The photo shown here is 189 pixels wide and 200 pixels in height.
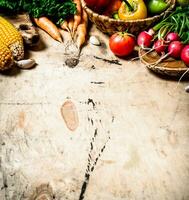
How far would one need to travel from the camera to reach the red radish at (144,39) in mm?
1534

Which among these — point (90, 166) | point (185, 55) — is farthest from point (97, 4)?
point (90, 166)

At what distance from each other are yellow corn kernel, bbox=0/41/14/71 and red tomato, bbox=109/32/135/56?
44cm

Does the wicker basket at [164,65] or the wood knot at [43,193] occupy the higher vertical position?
the wicker basket at [164,65]

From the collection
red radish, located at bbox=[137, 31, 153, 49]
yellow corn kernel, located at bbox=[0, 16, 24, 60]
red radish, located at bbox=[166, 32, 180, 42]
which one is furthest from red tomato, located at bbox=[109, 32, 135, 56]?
yellow corn kernel, located at bbox=[0, 16, 24, 60]

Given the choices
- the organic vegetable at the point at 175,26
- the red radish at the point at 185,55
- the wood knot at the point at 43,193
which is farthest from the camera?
the organic vegetable at the point at 175,26

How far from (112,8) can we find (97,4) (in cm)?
10

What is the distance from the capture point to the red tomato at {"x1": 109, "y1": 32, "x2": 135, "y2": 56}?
5.04 feet

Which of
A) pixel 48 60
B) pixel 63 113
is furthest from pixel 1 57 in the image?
pixel 63 113

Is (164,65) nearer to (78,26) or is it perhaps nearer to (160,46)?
(160,46)

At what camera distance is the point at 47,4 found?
171cm

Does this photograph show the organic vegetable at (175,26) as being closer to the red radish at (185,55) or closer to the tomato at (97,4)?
the red radish at (185,55)

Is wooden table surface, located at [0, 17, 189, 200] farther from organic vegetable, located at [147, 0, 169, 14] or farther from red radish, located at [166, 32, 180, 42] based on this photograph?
organic vegetable, located at [147, 0, 169, 14]

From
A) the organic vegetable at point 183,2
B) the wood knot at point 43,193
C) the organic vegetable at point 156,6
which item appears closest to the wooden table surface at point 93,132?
the wood knot at point 43,193

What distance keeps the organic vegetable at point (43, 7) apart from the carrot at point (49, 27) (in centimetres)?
3
